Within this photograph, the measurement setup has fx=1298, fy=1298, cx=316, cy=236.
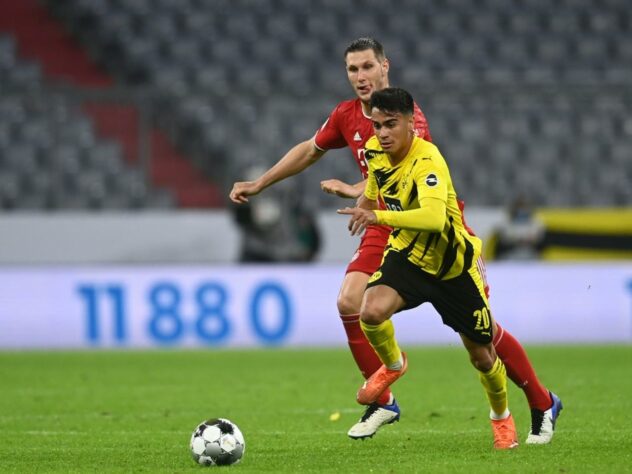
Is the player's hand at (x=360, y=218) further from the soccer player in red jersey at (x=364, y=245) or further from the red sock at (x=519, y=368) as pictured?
the red sock at (x=519, y=368)

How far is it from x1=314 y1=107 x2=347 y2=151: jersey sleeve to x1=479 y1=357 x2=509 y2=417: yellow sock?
183 centimetres

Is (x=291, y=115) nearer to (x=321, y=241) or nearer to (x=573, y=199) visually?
(x=321, y=241)

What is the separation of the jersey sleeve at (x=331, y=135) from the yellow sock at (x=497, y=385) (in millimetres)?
1830

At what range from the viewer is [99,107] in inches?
697

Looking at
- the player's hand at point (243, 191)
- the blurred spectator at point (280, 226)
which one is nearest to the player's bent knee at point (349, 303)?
the player's hand at point (243, 191)

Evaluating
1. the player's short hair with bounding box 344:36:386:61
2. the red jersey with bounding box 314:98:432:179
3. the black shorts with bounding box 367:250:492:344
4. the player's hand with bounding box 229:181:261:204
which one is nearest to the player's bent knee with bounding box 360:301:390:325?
the black shorts with bounding box 367:250:492:344

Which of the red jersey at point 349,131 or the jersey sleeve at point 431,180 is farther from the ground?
the red jersey at point 349,131

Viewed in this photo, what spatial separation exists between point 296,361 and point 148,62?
8.05 meters

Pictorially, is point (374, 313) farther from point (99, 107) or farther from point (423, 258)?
point (99, 107)

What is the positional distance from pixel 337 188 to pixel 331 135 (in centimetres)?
106

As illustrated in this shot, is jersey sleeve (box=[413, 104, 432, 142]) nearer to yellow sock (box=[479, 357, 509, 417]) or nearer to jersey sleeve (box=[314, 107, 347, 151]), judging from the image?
jersey sleeve (box=[314, 107, 347, 151])

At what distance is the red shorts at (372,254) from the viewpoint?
7.80 m

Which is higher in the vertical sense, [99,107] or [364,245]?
[99,107]

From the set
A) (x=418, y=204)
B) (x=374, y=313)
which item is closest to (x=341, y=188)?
(x=418, y=204)
